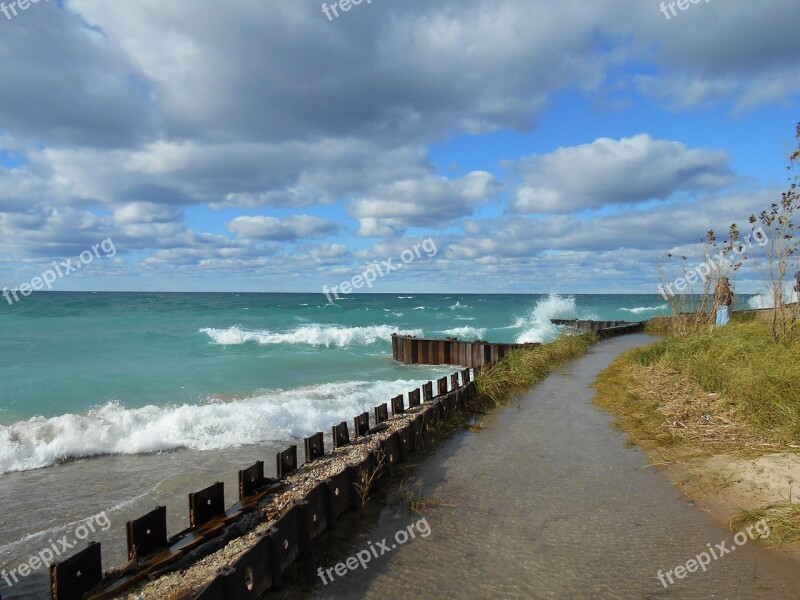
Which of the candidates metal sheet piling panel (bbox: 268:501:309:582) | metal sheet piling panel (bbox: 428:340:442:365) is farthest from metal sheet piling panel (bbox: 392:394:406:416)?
metal sheet piling panel (bbox: 428:340:442:365)

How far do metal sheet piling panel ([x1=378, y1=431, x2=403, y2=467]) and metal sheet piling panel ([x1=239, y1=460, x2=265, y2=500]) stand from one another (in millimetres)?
1398

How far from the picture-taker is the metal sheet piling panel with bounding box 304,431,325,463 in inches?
259

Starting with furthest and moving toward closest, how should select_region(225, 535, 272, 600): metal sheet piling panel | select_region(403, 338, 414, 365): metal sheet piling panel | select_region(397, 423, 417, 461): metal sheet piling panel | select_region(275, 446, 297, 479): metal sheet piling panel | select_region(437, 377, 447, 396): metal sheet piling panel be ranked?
select_region(403, 338, 414, 365): metal sheet piling panel < select_region(437, 377, 447, 396): metal sheet piling panel < select_region(397, 423, 417, 461): metal sheet piling panel < select_region(275, 446, 297, 479): metal sheet piling panel < select_region(225, 535, 272, 600): metal sheet piling panel

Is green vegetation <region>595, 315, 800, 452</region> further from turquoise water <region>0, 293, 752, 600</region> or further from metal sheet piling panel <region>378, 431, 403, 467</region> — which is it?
turquoise water <region>0, 293, 752, 600</region>

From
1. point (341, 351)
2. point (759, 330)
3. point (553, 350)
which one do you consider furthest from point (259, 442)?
point (341, 351)

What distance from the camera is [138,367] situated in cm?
2028

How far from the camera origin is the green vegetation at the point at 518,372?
34.3 ft

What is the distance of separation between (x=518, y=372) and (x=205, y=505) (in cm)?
884

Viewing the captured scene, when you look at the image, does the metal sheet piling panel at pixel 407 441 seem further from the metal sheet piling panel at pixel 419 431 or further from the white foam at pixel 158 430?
the white foam at pixel 158 430

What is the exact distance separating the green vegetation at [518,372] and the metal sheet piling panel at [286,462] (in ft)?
14.6

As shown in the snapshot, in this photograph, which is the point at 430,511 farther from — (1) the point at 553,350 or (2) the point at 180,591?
(1) the point at 553,350

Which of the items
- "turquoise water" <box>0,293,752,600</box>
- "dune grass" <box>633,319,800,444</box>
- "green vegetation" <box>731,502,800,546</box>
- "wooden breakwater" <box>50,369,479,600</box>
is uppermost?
"dune grass" <box>633,319,800,444</box>

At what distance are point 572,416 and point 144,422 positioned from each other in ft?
27.3

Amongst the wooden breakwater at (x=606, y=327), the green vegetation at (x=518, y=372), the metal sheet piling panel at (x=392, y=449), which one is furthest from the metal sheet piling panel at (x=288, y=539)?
the wooden breakwater at (x=606, y=327)
